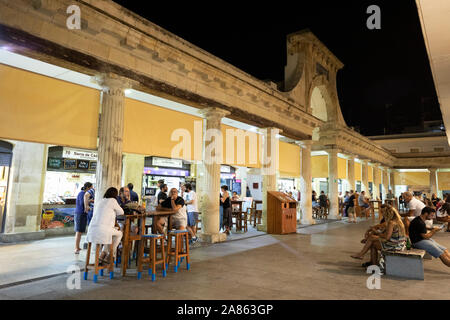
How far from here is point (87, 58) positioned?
5.64 m

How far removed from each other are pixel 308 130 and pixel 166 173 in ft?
22.0

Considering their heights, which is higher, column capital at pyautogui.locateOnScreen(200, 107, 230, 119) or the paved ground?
column capital at pyautogui.locateOnScreen(200, 107, 230, 119)

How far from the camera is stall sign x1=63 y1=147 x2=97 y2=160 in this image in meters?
9.53

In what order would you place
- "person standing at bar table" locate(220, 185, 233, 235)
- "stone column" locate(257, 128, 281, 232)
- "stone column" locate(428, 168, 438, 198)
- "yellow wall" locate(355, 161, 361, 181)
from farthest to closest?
"stone column" locate(428, 168, 438, 198)
"yellow wall" locate(355, 161, 361, 181)
"stone column" locate(257, 128, 281, 232)
"person standing at bar table" locate(220, 185, 233, 235)

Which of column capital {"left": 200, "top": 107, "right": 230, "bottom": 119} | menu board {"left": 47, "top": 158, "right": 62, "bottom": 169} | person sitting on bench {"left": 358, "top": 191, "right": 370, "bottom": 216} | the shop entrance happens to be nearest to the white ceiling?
column capital {"left": 200, "top": 107, "right": 230, "bottom": 119}

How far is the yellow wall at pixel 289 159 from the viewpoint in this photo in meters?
12.6

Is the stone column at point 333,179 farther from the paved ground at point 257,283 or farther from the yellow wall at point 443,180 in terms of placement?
the yellow wall at point 443,180

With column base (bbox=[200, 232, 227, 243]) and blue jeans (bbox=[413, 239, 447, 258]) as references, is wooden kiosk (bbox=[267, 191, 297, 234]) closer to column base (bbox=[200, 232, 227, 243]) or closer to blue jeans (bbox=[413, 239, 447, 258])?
column base (bbox=[200, 232, 227, 243])

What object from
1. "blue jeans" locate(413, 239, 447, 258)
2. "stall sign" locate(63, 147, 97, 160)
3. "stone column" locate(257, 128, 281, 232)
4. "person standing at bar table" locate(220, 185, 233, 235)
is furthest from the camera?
"stone column" locate(257, 128, 281, 232)

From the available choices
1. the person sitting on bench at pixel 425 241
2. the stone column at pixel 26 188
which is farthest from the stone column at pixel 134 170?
the person sitting on bench at pixel 425 241

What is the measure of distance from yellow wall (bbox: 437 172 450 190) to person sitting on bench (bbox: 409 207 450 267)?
93.6 feet

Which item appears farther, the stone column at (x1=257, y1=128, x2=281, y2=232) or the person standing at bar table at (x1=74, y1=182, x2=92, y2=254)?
the stone column at (x1=257, y1=128, x2=281, y2=232)

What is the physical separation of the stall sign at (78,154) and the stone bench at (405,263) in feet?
29.9
